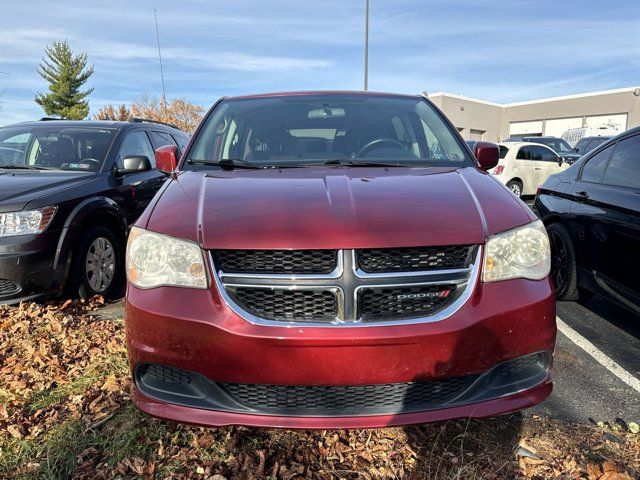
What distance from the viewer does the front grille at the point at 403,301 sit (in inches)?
70.2

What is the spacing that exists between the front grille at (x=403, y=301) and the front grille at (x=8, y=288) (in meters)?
3.05

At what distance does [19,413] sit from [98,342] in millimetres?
866

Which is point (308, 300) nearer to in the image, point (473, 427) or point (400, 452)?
point (400, 452)

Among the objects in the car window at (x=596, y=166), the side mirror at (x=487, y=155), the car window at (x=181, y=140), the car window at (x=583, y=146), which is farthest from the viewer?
the car window at (x=583, y=146)

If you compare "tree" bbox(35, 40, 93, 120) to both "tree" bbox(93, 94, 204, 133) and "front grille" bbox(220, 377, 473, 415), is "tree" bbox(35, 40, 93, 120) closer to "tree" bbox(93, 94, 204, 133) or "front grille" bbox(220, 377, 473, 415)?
"tree" bbox(93, 94, 204, 133)

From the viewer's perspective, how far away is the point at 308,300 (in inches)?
69.7

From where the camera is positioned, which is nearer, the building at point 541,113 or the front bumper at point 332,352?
the front bumper at point 332,352

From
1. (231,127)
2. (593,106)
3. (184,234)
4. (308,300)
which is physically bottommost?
(308,300)

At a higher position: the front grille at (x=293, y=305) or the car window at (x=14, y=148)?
the car window at (x=14, y=148)

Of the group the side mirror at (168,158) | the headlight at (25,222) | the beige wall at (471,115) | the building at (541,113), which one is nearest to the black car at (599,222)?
the side mirror at (168,158)

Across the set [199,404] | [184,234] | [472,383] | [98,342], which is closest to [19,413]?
[98,342]

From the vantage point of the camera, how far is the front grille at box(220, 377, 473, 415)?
1.80 metres

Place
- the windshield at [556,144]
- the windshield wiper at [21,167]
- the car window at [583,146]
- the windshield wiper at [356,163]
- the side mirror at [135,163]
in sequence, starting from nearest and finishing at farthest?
the windshield wiper at [356,163] → the side mirror at [135,163] → the windshield wiper at [21,167] → the car window at [583,146] → the windshield at [556,144]

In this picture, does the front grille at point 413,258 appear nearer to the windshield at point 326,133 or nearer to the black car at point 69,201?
the windshield at point 326,133
